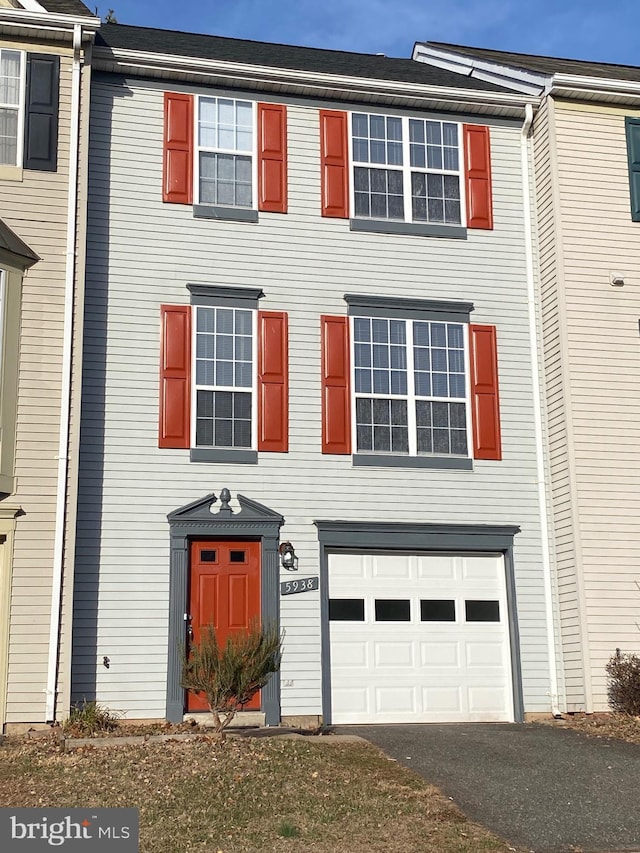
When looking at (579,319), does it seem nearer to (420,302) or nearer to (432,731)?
(420,302)

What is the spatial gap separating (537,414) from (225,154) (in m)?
5.61

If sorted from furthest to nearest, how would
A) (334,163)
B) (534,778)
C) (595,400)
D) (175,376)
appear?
1. (334,163)
2. (595,400)
3. (175,376)
4. (534,778)

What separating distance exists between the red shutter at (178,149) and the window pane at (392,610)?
596cm

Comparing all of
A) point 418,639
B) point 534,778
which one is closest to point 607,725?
point 418,639

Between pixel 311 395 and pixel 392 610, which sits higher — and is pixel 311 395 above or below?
above

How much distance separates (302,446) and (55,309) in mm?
3581

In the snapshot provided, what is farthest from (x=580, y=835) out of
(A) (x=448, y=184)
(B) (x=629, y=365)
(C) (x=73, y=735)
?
(A) (x=448, y=184)

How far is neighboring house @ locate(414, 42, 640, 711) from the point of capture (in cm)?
1398

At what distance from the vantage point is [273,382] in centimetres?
1416

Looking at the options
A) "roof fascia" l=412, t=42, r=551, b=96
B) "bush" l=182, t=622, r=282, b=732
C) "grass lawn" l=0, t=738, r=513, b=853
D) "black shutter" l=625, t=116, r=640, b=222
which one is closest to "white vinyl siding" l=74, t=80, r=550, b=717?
"roof fascia" l=412, t=42, r=551, b=96

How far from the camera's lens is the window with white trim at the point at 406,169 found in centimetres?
1527

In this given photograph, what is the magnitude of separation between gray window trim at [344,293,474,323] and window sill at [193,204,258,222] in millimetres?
1698

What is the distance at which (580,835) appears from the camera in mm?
8227

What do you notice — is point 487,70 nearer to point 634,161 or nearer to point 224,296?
point 634,161
